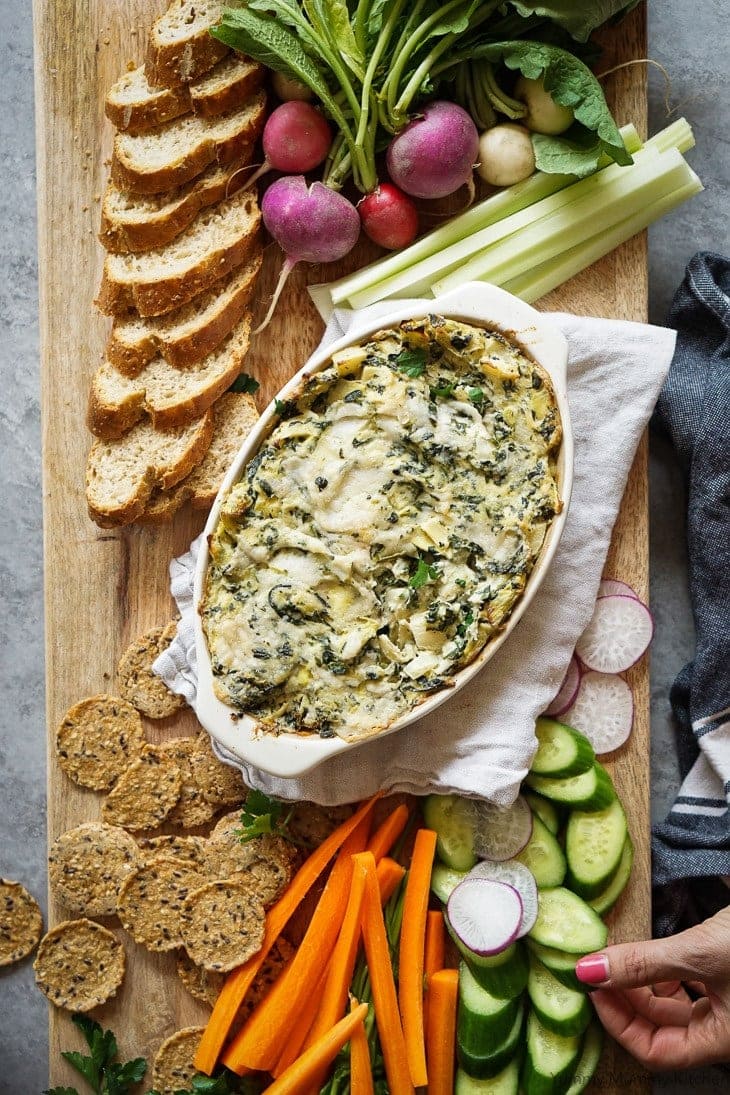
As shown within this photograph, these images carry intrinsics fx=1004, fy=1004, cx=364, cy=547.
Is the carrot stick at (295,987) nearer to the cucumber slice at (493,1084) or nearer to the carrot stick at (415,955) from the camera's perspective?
the carrot stick at (415,955)

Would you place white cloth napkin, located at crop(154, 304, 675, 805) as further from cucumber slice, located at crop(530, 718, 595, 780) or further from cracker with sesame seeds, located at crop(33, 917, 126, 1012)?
cracker with sesame seeds, located at crop(33, 917, 126, 1012)

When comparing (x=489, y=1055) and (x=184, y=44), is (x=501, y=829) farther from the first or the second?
(x=184, y=44)

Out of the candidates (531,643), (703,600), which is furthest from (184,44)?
(703,600)

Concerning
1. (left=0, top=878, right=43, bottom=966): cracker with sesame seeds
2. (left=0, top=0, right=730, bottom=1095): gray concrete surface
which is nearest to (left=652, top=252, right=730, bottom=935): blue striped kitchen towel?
(left=0, top=0, right=730, bottom=1095): gray concrete surface

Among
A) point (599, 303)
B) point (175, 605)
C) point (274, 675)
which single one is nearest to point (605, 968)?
point (274, 675)

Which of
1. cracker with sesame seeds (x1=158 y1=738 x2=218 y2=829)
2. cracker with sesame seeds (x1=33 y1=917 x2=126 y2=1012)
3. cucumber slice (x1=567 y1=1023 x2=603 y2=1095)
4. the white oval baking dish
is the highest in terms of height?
the white oval baking dish

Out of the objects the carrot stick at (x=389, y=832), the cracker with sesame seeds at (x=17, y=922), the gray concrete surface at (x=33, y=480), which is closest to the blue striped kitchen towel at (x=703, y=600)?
the gray concrete surface at (x=33, y=480)
